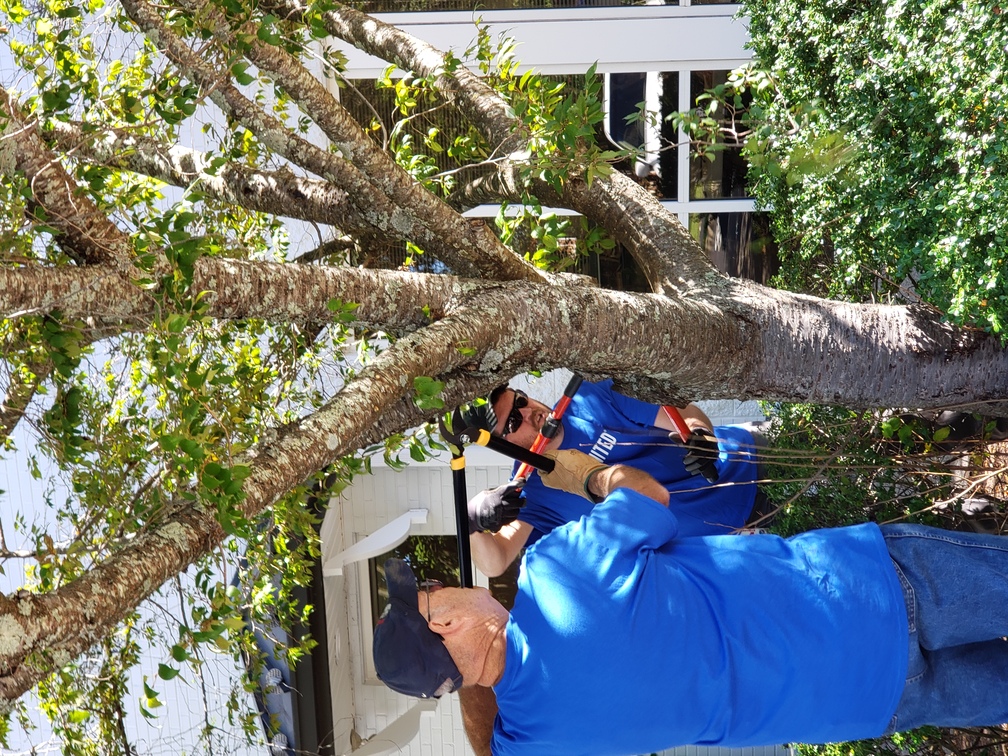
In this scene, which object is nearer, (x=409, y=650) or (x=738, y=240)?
(x=409, y=650)

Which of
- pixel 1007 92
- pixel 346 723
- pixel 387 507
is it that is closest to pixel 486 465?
pixel 387 507

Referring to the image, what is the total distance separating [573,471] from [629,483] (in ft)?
0.81

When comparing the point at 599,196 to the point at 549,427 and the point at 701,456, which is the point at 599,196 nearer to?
the point at 549,427

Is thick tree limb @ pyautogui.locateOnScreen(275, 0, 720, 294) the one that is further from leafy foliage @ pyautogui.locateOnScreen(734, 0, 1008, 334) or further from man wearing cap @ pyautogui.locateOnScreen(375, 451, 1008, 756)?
man wearing cap @ pyautogui.locateOnScreen(375, 451, 1008, 756)

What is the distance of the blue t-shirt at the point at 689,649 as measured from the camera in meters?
2.26

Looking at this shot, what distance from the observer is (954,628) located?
2.31m

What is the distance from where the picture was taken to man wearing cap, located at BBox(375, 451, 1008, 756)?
7.46 ft

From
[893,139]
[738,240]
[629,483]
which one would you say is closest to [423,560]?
[738,240]

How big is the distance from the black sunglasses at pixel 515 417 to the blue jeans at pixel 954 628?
60.4 inches

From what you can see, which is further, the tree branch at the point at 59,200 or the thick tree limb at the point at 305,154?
the thick tree limb at the point at 305,154

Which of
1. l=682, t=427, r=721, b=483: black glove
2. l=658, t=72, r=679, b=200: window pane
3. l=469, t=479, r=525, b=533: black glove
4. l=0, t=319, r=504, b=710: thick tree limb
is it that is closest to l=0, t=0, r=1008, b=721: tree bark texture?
l=0, t=319, r=504, b=710: thick tree limb

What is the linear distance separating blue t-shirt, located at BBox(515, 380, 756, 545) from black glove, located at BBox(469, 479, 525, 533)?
358 millimetres

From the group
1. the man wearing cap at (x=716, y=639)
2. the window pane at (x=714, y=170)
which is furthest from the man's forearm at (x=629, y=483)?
the window pane at (x=714, y=170)

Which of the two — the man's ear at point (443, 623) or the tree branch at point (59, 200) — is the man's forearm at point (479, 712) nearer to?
the man's ear at point (443, 623)
